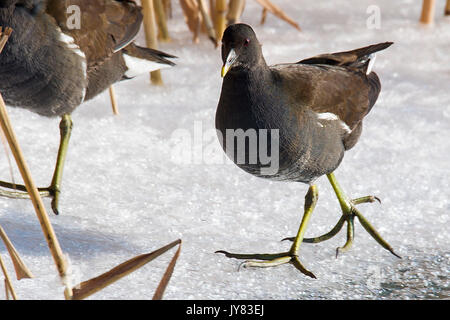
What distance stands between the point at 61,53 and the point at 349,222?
50.4 inches

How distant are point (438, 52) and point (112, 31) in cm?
209

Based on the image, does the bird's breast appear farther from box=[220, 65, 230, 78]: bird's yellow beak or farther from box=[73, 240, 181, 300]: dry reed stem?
box=[73, 240, 181, 300]: dry reed stem

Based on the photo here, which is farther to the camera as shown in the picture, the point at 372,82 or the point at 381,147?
the point at 381,147

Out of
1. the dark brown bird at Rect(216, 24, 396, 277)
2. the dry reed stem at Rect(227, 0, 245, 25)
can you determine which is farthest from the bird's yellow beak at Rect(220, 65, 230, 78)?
the dry reed stem at Rect(227, 0, 245, 25)

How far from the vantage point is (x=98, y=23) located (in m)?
3.29

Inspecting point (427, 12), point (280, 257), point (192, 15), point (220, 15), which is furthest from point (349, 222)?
point (427, 12)

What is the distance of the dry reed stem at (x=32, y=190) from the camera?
180 centimetres

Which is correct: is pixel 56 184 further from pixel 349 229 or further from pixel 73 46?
pixel 349 229

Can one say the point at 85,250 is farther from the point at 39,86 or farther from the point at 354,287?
the point at 354,287

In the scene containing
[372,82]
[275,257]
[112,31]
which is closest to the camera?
[275,257]

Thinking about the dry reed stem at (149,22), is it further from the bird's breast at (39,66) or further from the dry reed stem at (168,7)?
the bird's breast at (39,66)

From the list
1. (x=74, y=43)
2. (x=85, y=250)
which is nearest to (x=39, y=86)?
(x=74, y=43)

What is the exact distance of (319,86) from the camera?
2.72m

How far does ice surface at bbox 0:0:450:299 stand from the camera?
257 cm
